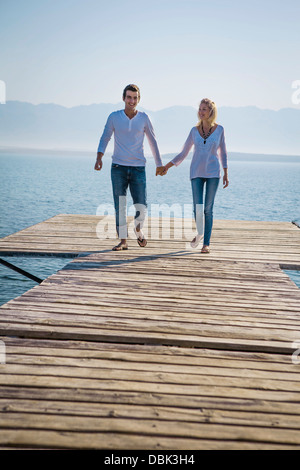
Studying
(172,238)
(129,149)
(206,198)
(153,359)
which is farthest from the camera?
(172,238)

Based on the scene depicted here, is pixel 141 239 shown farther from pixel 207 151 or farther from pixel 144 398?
pixel 144 398

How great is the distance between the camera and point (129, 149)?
587 cm

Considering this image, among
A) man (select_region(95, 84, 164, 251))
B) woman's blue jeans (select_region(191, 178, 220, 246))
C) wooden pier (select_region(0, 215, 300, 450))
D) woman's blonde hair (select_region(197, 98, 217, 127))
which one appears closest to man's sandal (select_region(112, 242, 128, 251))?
man (select_region(95, 84, 164, 251))

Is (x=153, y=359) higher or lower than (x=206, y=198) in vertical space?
lower

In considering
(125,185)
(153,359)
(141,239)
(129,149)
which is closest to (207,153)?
(129,149)

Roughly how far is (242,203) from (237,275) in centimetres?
3614

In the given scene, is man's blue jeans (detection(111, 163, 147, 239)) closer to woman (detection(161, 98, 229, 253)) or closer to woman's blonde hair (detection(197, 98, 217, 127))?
woman (detection(161, 98, 229, 253))

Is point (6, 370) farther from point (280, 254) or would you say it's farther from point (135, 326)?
point (280, 254)

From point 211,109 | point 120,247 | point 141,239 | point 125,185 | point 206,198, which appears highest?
point 211,109

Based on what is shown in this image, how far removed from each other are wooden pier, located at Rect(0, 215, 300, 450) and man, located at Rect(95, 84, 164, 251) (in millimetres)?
957

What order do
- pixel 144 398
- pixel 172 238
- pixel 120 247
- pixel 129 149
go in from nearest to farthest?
pixel 144 398 → pixel 129 149 → pixel 120 247 → pixel 172 238

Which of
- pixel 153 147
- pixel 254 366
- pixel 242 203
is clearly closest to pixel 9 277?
pixel 153 147

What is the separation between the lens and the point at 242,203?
40.4 meters

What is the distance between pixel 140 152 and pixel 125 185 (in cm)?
50
